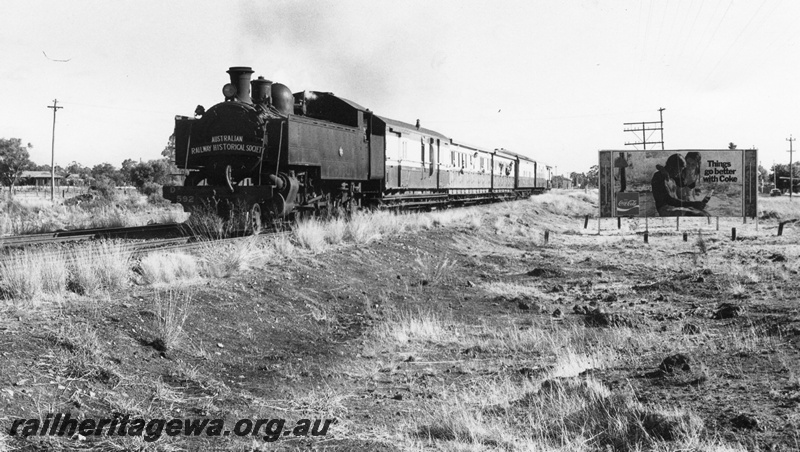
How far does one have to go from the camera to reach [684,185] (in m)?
26.3

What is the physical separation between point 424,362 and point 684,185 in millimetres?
22003

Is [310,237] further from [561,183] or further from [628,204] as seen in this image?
[561,183]

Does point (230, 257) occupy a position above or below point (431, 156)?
below

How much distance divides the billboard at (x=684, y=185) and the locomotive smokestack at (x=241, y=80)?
54.7ft

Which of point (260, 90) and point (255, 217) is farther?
point (260, 90)

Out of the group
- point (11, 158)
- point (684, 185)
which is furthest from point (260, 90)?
point (11, 158)

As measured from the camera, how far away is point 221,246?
1027 cm

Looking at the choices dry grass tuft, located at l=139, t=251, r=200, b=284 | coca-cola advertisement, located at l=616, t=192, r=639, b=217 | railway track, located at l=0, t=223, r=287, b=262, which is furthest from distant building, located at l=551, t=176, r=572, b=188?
dry grass tuft, located at l=139, t=251, r=200, b=284

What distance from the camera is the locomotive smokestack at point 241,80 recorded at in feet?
48.1

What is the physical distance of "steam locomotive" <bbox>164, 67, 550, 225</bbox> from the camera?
13.9 meters

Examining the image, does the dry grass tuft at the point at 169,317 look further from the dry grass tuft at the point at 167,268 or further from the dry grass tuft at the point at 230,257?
the dry grass tuft at the point at 230,257

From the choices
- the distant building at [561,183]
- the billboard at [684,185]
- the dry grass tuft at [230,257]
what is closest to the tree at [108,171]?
the distant building at [561,183]

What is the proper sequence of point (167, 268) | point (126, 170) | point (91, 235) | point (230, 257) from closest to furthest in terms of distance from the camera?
point (167, 268) → point (230, 257) → point (91, 235) → point (126, 170)

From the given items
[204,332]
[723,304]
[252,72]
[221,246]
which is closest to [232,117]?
[252,72]
